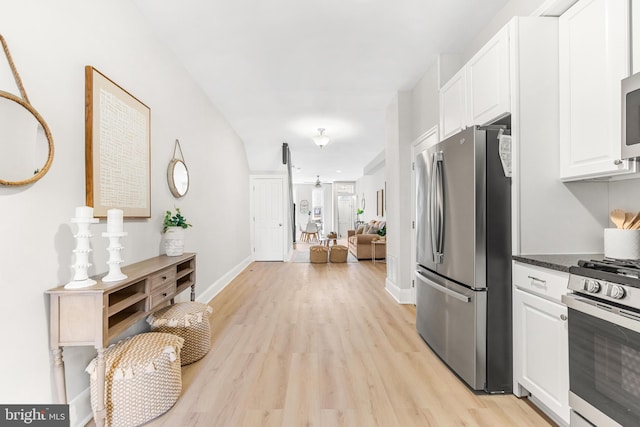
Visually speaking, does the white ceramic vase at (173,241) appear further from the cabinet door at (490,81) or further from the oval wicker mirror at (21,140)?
the cabinet door at (490,81)

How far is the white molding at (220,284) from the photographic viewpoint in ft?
12.6

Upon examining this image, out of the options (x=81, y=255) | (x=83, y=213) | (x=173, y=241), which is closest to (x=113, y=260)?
(x=81, y=255)

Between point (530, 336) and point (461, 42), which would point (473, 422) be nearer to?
point (530, 336)

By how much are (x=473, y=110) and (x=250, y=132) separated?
4.33m

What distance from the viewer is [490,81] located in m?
2.14

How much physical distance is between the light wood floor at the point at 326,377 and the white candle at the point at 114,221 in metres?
1.12

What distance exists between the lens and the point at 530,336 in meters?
1.78

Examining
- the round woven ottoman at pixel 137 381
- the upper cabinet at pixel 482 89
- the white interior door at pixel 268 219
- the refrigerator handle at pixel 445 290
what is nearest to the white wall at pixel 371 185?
the white interior door at pixel 268 219

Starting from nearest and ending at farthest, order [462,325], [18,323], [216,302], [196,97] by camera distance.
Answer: [18,323] → [462,325] → [196,97] → [216,302]

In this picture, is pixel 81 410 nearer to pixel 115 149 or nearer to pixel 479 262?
pixel 115 149

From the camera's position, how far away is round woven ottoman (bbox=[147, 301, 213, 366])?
2.30m

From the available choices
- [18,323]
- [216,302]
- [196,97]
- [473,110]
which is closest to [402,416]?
[18,323]

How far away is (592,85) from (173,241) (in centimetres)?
310

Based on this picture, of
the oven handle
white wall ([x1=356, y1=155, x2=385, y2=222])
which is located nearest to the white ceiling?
the oven handle
